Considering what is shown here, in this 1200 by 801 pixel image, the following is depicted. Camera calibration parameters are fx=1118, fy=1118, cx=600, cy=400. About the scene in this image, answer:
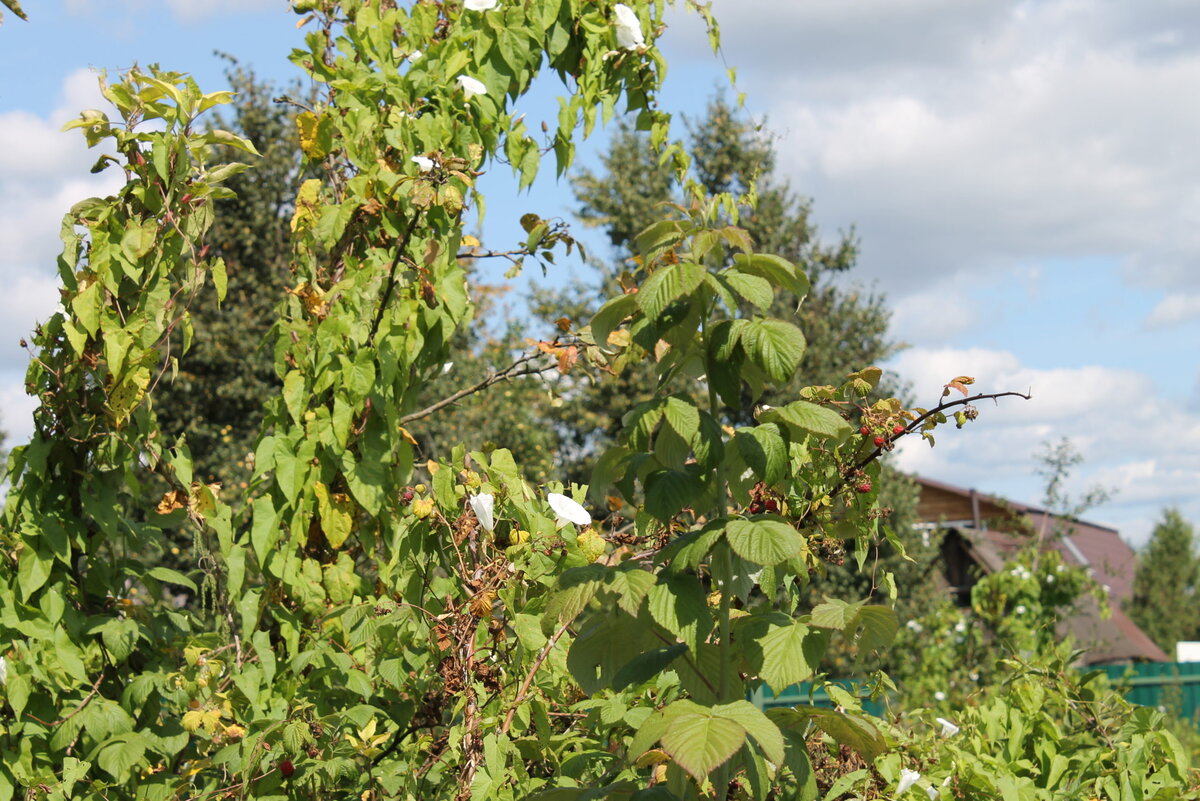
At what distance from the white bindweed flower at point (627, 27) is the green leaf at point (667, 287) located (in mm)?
1585

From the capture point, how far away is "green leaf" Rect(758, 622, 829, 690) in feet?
4.39

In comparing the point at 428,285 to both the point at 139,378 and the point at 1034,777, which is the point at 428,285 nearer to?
the point at 139,378

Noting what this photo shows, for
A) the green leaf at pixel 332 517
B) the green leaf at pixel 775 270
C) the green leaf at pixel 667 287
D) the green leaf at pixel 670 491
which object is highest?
the green leaf at pixel 775 270

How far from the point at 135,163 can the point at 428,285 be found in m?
0.66

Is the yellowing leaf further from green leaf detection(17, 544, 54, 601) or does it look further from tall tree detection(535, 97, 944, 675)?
tall tree detection(535, 97, 944, 675)

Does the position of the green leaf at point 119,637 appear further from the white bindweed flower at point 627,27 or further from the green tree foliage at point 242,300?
the green tree foliage at point 242,300

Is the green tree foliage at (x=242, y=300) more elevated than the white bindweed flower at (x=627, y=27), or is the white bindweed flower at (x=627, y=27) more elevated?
the green tree foliage at (x=242, y=300)

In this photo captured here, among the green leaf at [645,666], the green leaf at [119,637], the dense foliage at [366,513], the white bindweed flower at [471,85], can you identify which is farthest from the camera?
the white bindweed flower at [471,85]

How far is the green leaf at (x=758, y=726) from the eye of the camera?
1.21m

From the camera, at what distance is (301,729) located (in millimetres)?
1973

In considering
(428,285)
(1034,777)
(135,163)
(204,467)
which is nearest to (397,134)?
(428,285)

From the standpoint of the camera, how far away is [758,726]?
125 centimetres

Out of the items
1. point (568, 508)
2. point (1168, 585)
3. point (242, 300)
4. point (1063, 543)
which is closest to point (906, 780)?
point (568, 508)

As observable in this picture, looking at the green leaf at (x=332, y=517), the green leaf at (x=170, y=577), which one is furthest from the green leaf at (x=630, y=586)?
the green leaf at (x=170, y=577)
